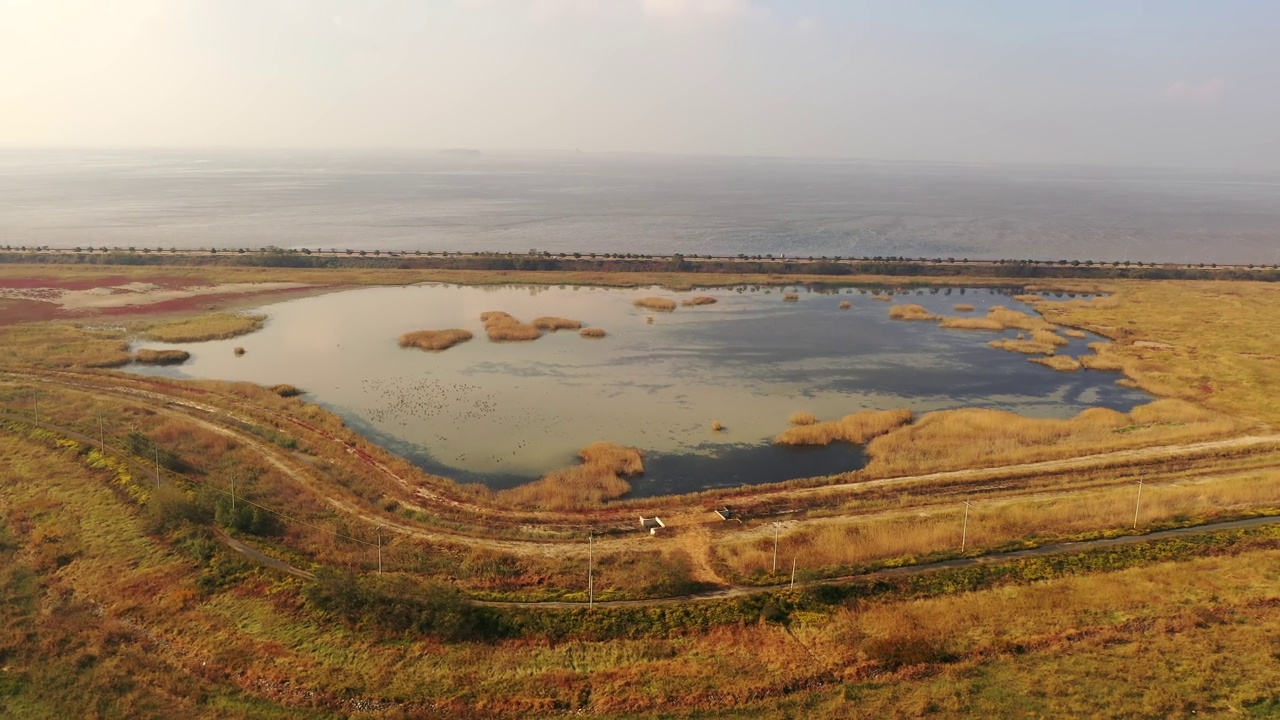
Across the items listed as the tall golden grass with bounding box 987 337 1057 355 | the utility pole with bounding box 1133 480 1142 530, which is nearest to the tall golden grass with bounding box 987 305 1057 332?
the tall golden grass with bounding box 987 337 1057 355

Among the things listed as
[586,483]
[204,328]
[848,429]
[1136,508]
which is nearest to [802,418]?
[848,429]

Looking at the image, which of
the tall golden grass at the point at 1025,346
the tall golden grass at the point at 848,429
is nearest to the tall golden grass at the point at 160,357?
the tall golden grass at the point at 848,429

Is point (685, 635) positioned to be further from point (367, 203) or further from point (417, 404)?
point (367, 203)

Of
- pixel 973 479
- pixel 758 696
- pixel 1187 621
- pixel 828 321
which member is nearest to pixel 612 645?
pixel 758 696

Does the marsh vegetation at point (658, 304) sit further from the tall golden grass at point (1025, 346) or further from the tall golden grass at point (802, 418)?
the tall golden grass at point (802, 418)

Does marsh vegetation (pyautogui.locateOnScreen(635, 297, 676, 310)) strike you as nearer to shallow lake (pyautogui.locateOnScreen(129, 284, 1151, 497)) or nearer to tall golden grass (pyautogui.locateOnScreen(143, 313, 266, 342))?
shallow lake (pyautogui.locateOnScreen(129, 284, 1151, 497))

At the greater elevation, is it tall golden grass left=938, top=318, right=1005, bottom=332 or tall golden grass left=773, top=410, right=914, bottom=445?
tall golden grass left=938, top=318, right=1005, bottom=332
